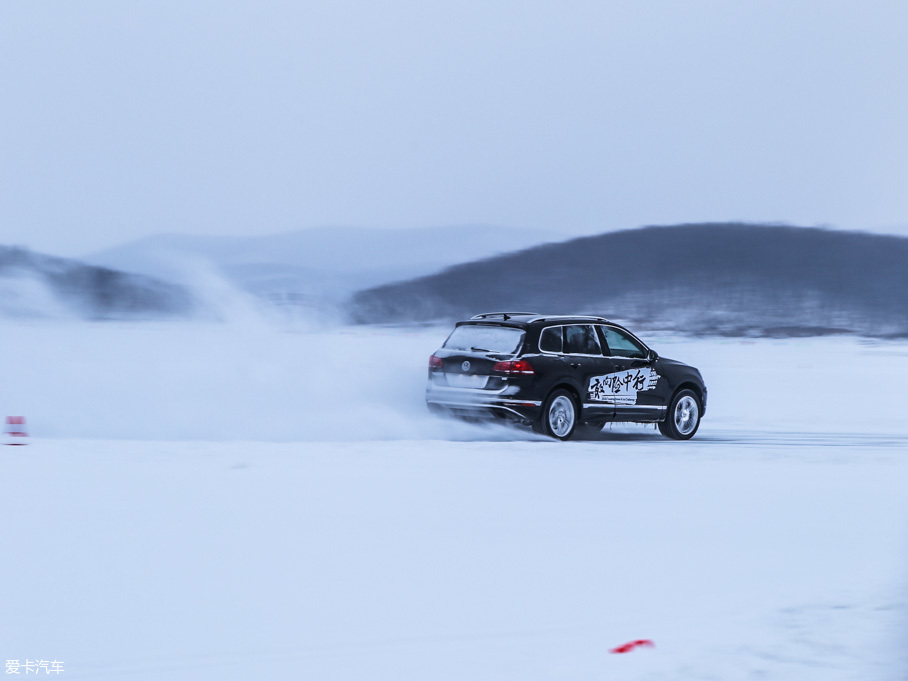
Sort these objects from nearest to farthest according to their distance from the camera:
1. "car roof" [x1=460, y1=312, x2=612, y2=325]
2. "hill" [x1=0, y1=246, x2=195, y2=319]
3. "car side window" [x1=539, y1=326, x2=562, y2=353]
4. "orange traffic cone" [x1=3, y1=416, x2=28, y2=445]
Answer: "orange traffic cone" [x1=3, y1=416, x2=28, y2=445] → "car side window" [x1=539, y1=326, x2=562, y2=353] → "car roof" [x1=460, y1=312, x2=612, y2=325] → "hill" [x1=0, y1=246, x2=195, y2=319]

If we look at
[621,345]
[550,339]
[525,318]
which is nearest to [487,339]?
[525,318]

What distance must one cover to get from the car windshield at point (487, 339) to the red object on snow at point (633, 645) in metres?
8.23

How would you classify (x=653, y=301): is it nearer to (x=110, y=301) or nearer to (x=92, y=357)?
(x=110, y=301)

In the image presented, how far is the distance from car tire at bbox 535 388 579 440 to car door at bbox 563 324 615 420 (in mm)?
198

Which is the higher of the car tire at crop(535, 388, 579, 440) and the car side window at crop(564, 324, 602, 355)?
the car side window at crop(564, 324, 602, 355)

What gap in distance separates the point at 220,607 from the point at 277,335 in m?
33.3

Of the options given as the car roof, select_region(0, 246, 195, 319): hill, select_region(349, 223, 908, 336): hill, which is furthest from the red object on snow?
select_region(349, 223, 908, 336): hill

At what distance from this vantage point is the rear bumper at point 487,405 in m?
13.4

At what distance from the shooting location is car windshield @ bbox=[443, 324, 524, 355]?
13617 millimetres

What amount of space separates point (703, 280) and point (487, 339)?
70.8 meters

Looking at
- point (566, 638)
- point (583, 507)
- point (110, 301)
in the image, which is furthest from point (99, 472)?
point (110, 301)

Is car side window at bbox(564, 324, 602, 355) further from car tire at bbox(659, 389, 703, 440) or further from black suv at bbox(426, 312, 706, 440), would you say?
car tire at bbox(659, 389, 703, 440)

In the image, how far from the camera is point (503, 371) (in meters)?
13.4

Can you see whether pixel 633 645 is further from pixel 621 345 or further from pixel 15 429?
pixel 621 345
